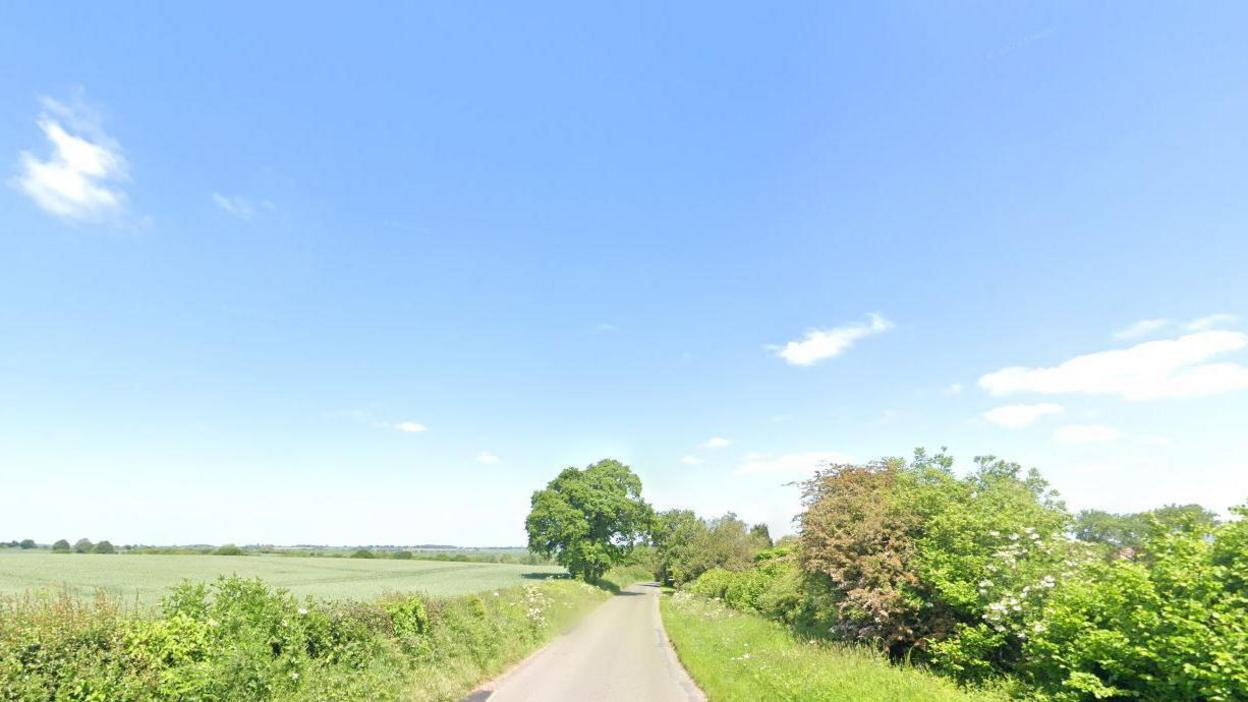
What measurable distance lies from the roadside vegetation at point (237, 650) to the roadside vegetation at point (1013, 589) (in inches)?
319

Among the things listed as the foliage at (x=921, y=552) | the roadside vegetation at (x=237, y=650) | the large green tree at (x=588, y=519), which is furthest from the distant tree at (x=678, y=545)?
the roadside vegetation at (x=237, y=650)

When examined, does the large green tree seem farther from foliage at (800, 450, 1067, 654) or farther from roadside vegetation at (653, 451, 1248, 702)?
foliage at (800, 450, 1067, 654)

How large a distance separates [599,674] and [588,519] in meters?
38.3

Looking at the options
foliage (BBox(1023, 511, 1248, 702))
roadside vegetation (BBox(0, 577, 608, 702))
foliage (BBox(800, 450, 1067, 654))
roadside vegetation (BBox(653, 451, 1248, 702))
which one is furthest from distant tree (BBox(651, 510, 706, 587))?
foliage (BBox(1023, 511, 1248, 702))

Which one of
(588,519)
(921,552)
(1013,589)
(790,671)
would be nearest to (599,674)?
(790,671)

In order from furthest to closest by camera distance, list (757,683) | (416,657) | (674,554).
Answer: (674,554) → (416,657) → (757,683)

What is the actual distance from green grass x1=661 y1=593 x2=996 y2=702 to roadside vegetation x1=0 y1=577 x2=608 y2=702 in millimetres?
6904

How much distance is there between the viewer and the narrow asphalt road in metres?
13.8

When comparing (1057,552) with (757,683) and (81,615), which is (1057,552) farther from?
(81,615)

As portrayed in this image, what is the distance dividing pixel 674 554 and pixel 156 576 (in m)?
51.5

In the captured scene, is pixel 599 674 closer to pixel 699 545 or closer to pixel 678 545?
pixel 699 545

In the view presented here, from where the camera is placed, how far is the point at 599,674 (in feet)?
54.0

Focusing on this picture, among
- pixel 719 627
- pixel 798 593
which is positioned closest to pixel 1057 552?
pixel 798 593

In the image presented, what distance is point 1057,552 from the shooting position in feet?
42.2
